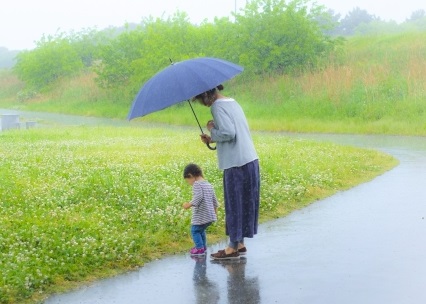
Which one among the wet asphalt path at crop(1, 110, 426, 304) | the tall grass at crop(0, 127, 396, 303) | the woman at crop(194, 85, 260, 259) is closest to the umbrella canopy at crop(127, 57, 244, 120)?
the woman at crop(194, 85, 260, 259)

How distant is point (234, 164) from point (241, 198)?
1.23 ft

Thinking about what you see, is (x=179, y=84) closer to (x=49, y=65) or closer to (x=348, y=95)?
(x=348, y=95)

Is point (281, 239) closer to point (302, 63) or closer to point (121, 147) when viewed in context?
point (121, 147)

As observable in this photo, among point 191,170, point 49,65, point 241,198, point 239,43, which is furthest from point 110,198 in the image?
point 49,65

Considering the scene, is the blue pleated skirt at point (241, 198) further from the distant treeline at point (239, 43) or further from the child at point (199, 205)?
the distant treeline at point (239, 43)

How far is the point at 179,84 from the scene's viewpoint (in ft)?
24.7

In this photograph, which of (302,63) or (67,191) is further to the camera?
(302,63)

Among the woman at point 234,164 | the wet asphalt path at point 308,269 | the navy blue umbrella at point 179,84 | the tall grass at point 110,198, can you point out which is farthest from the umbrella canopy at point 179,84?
the wet asphalt path at point 308,269

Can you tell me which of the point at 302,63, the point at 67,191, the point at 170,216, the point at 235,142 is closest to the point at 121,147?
the point at 67,191

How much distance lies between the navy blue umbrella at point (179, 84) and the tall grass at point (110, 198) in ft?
4.95

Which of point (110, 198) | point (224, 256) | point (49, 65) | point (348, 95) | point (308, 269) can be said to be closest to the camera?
point (308, 269)

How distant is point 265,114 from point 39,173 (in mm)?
19134

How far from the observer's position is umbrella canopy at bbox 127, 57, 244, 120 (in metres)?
7.45

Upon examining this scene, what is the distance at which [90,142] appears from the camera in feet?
67.5
